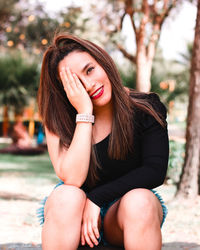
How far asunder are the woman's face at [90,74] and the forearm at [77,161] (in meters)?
0.27

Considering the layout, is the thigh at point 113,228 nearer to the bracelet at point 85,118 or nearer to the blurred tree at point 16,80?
the bracelet at point 85,118

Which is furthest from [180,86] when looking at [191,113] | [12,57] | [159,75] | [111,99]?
[111,99]

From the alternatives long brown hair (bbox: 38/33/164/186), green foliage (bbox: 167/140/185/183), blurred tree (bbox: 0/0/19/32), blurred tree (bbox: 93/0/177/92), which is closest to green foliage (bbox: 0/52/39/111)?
blurred tree (bbox: 0/0/19/32)

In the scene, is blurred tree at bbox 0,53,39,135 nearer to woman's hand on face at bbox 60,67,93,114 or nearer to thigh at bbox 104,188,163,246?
woman's hand on face at bbox 60,67,93,114

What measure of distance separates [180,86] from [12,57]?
629cm

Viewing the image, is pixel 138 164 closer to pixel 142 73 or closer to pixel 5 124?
pixel 142 73

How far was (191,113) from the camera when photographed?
461 centimetres

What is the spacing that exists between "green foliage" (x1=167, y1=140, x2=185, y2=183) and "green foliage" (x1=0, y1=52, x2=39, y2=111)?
7.56 meters

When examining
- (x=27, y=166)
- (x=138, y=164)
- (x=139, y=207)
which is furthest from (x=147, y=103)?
(x=27, y=166)

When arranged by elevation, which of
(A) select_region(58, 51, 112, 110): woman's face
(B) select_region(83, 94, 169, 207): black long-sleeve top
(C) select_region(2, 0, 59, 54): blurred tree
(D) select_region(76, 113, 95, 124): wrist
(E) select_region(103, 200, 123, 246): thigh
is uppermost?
(C) select_region(2, 0, 59, 54): blurred tree

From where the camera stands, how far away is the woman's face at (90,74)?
85.1 inches

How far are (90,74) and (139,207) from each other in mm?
828

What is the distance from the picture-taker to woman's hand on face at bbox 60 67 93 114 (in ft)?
7.12

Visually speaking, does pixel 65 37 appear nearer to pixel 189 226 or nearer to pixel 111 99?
pixel 111 99
